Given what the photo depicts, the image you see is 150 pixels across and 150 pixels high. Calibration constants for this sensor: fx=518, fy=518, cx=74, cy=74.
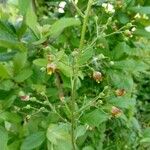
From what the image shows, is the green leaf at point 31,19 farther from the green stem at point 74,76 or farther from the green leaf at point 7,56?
the green stem at point 74,76

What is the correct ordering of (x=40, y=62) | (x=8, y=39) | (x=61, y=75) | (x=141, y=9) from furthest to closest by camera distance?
(x=141, y=9) → (x=61, y=75) → (x=8, y=39) → (x=40, y=62)

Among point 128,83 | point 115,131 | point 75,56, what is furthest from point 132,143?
point 75,56

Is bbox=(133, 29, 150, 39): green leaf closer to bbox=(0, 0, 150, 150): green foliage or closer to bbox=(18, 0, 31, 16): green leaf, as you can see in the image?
bbox=(0, 0, 150, 150): green foliage

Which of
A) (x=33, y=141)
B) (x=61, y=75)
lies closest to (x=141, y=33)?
(x=61, y=75)

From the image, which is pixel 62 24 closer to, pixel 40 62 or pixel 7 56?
pixel 40 62

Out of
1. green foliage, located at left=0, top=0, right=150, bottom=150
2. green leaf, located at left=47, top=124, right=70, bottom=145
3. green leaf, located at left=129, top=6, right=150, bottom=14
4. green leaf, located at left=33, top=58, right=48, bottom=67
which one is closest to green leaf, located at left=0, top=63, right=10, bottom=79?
green foliage, located at left=0, top=0, right=150, bottom=150

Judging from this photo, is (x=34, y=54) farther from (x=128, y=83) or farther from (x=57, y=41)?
(x=128, y=83)

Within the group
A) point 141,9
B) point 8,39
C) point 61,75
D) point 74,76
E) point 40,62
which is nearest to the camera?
point 74,76
